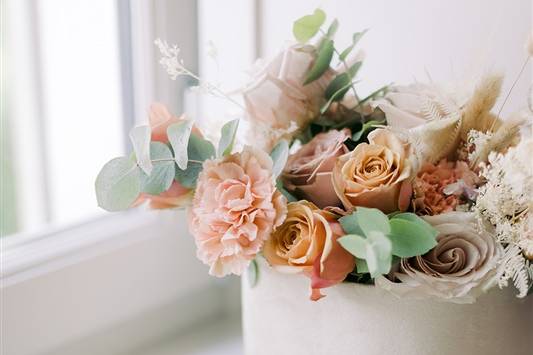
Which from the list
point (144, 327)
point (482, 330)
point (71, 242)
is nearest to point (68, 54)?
point (71, 242)

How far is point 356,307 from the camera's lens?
0.59m

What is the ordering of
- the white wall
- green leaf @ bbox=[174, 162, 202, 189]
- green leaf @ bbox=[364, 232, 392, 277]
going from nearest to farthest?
green leaf @ bbox=[364, 232, 392, 277]
green leaf @ bbox=[174, 162, 202, 189]
the white wall

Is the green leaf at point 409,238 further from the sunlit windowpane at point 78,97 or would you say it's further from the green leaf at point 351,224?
the sunlit windowpane at point 78,97

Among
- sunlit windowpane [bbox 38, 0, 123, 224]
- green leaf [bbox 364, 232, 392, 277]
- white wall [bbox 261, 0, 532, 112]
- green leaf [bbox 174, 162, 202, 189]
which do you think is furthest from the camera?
sunlit windowpane [bbox 38, 0, 123, 224]

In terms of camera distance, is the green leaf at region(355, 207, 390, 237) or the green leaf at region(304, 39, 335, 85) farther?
the green leaf at region(304, 39, 335, 85)

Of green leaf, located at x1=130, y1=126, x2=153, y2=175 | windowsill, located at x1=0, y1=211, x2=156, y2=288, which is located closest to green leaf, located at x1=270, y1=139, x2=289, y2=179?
green leaf, located at x1=130, y1=126, x2=153, y2=175

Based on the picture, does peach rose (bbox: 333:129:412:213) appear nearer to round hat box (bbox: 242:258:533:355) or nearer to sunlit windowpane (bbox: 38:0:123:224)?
round hat box (bbox: 242:258:533:355)

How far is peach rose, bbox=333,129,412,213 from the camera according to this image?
0.57 m

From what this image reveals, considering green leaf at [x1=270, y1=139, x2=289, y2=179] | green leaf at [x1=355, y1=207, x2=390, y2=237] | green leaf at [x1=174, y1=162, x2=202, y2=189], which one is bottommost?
green leaf at [x1=355, y1=207, x2=390, y2=237]

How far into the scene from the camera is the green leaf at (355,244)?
52 cm

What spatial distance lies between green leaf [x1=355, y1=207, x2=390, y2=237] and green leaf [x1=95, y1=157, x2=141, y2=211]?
192mm

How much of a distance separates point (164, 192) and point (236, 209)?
3.3 inches

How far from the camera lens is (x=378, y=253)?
0.51 m

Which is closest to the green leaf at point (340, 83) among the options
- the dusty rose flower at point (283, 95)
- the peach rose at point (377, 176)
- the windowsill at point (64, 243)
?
the dusty rose flower at point (283, 95)
